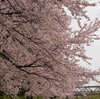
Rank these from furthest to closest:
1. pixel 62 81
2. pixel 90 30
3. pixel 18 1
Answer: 1. pixel 90 30
2. pixel 62 81
3. pixel 18 1

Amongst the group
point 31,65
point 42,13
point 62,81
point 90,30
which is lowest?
point 62,81

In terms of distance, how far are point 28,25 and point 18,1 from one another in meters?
0.68

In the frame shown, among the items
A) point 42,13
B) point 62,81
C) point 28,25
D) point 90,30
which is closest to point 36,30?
point 28,25

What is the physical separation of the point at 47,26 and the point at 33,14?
1.44 ft

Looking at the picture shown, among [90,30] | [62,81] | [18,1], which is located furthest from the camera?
[90,30]

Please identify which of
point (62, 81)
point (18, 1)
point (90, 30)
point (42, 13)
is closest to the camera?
point (42, 13)

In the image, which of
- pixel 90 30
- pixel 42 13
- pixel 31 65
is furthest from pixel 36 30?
pixel 90 30

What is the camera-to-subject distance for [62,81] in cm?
575

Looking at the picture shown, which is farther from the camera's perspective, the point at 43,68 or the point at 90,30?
the point at 90,30

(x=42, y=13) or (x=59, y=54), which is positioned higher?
(x=42, y=13)

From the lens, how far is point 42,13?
16.3 ft

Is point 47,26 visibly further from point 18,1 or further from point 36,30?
point 18,1

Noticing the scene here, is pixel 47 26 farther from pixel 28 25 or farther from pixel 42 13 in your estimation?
pixel 28 25

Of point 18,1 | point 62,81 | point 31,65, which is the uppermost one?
point 18,1
